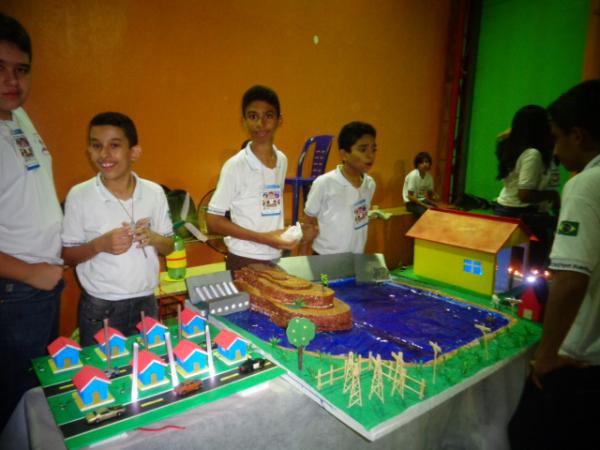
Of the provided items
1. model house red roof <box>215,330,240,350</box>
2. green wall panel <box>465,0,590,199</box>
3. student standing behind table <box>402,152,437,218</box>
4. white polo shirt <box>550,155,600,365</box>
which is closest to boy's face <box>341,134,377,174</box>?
white polo shirt <box>550,155,600,365</box>

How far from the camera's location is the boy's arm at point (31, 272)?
153cm

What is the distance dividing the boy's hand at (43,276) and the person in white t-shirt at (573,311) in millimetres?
1925

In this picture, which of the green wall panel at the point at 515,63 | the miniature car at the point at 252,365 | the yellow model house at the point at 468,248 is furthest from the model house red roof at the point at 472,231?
the green wall panel at the point at 515,63

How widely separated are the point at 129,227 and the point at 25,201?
0.40 meters

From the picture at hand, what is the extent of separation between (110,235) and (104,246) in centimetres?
6

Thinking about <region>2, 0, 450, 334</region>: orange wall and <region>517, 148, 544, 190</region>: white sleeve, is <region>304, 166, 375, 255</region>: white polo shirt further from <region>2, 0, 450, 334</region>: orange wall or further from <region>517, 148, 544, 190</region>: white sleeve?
<region>2, 0, 450, 334</region>: orange wall

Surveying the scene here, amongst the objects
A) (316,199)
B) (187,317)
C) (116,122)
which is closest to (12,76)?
(116,122)

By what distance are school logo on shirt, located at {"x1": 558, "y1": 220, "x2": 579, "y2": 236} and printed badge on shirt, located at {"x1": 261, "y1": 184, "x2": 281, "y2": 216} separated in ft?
4.93

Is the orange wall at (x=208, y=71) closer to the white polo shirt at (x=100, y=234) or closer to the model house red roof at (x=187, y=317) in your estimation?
the white polo shirt at (x=100, y=234)

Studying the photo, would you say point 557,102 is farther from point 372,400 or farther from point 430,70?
point 430,70

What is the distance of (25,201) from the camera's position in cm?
160

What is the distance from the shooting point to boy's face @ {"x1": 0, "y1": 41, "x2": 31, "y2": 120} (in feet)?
4.95

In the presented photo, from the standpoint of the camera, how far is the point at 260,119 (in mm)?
2338

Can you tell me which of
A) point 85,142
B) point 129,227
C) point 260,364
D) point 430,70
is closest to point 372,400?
point 260,364
